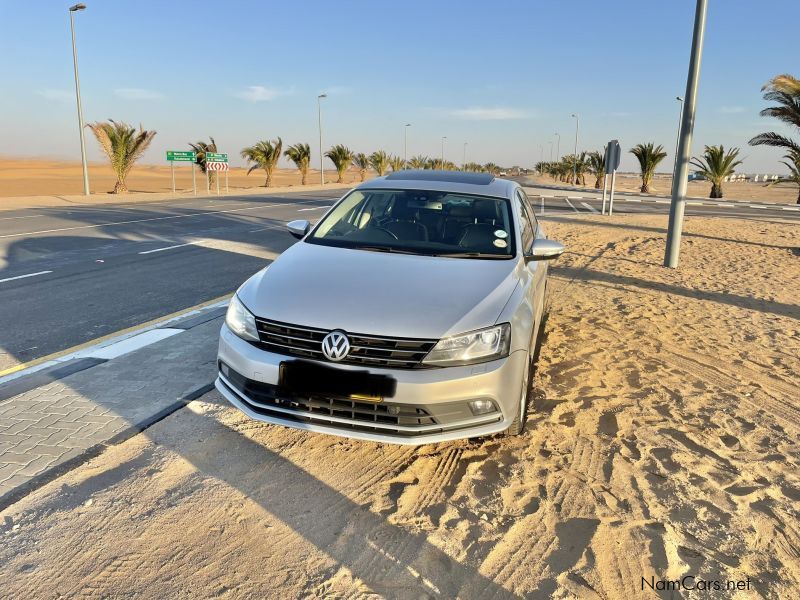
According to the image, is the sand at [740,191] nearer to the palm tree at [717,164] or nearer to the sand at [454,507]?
the palm tree at [717,164]

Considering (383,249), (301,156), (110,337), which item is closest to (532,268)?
(383,249)

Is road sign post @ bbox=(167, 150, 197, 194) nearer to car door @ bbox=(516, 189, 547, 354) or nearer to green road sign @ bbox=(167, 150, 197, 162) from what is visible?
green road sign @ bbox=(167, 150, 197, 162)

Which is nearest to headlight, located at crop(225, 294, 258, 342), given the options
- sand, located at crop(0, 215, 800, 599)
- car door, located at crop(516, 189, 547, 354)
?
sand, located at crop(0, 215, 800, 599)

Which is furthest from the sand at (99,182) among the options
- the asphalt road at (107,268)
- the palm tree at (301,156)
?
the asphalt road at (107,268)

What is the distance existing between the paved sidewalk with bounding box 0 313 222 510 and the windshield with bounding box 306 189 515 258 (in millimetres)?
1434

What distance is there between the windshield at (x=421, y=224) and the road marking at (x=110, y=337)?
2.28 meters

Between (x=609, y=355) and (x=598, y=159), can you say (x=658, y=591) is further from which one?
(x=598, y=159)

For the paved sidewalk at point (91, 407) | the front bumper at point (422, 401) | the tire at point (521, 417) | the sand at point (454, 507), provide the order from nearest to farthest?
the sand at point (454, 507)
the front bumper at point (422, 401)
the paved sidewalk at point (91, 407)
the tire at point (521, 417)

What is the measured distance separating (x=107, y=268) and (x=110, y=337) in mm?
4000

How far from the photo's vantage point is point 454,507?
2.93 m

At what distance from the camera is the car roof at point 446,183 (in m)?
4.92

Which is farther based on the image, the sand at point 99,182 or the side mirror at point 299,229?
the sand at point 99,182

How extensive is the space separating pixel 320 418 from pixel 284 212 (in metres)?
17.6

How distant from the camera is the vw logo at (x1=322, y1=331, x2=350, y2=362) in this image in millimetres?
2971
